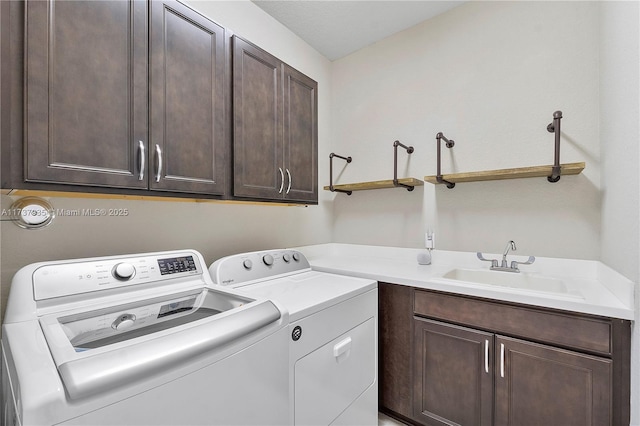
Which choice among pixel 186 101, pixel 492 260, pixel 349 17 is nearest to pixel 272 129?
pixel 186 101

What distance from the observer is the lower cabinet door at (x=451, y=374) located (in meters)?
1.42

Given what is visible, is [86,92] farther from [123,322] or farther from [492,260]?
[492,260]

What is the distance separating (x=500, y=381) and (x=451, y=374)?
0.74ft

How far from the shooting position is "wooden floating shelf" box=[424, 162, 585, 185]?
5.10 feet

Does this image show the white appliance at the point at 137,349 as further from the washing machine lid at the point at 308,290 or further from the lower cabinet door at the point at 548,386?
the lower cabinet door at the point at 548,386

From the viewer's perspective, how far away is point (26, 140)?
861mm

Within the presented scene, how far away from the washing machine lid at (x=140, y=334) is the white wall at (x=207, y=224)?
427 mm

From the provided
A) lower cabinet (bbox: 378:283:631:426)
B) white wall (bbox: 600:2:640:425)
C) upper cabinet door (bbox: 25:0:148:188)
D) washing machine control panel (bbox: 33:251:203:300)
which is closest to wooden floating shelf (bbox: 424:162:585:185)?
white wall (bbox: 600:2:640:425)

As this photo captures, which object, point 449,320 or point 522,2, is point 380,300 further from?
point 522,2

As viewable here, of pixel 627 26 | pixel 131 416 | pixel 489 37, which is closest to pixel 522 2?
pixel 489 37

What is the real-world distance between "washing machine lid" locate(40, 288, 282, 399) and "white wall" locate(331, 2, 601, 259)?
63.0 inches

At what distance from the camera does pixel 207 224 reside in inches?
70.3

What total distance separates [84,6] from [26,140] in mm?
504

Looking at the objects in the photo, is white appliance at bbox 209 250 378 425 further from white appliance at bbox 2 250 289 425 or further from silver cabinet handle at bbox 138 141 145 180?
silver cabinet handle at bbox 138 141 145 180
